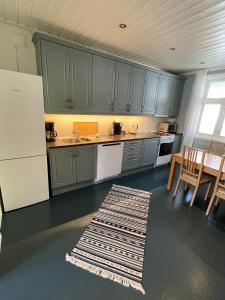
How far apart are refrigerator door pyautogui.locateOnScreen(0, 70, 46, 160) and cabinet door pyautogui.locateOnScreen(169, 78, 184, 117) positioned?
3.71 m

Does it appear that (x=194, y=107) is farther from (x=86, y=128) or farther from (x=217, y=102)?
(x=86, y=128)

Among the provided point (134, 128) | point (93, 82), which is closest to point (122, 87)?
point (93, 82)

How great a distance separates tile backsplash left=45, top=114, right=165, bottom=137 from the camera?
2991mm

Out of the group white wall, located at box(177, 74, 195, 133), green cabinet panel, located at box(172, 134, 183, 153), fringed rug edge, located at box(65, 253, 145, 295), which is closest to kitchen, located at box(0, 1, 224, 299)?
fringed rug edge, located at box(65, 253, 145, 295)

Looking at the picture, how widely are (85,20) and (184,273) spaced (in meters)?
3.26

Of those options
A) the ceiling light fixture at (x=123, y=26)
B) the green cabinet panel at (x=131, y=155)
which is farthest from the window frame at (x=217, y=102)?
the ceiling light fixture at (x=123, y=26)

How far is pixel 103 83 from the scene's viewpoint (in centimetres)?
299

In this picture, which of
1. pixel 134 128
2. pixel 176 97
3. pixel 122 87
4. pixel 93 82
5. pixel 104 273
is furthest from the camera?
pixel 176 97

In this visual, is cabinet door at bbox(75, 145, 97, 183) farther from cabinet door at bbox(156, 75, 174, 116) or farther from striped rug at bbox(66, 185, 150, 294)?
cabinet door at bbox(156, 75, 174, 116)

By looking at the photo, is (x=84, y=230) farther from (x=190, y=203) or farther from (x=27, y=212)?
(x=190, y=203)

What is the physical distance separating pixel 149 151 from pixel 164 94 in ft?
5.50

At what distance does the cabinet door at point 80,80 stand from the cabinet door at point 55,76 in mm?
108

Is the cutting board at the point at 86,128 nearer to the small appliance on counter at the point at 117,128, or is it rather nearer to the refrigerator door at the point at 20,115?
the small appliance on counter at the point at 117,128

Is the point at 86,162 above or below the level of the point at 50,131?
below
